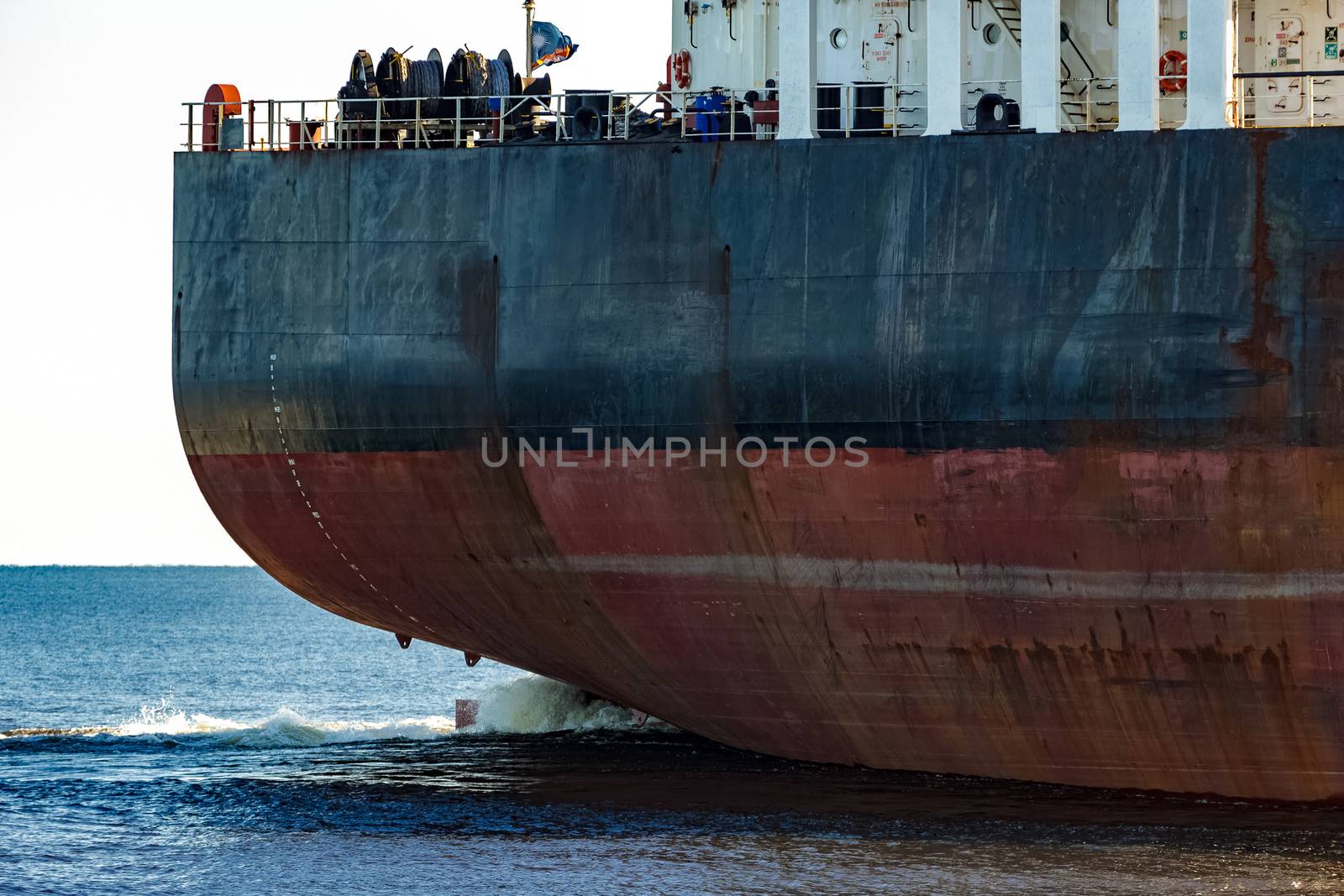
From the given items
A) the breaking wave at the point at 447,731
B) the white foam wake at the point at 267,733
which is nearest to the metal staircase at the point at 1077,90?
the breaking wave at the point at 447,731

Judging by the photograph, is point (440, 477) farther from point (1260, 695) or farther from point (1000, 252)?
point (1260, 695)

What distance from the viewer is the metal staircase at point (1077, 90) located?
1622 centimetres

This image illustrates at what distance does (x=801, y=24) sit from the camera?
16.2 m

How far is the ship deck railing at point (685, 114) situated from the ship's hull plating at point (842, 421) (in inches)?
23.4

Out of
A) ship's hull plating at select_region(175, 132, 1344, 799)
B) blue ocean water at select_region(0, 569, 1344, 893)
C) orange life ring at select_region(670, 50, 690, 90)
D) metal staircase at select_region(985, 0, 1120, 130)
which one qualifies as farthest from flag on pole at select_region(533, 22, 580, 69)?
blue ocean water at select_region(0, 569, 1344, 893)

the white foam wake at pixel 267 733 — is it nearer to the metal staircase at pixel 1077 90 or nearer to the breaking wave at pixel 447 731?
the breaking wave at pixel 447 731

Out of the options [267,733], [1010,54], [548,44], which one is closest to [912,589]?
[1010,54]

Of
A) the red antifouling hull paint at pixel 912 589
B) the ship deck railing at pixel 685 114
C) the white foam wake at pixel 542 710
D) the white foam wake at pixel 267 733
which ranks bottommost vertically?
the white foam wake at pixel 267 733

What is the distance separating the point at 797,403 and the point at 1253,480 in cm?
429

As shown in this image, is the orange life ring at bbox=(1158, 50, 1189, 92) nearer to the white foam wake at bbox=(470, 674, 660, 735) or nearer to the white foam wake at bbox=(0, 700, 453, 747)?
the white foam wake at bbox=(470, 674, 660, 735)

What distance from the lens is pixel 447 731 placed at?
24078 millimetres

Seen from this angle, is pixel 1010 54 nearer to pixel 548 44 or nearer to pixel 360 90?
pixel 548 44

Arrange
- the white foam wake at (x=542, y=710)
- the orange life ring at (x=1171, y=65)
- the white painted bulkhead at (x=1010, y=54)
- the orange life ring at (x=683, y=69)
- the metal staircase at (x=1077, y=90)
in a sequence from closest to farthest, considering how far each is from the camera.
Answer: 1. the white painted bulkhead at (x=1010, y=54)
2. the orange life ring at (x=1171, y=65)
3. the metal staircase at (x=1077, y=90)
4. the orange life ring at (x=683, y=69)
5. the white foam wake at (x=542, y=710)

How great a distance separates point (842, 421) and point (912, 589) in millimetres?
1778
